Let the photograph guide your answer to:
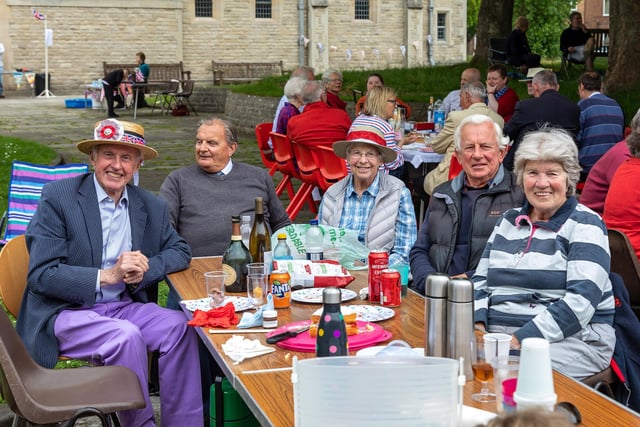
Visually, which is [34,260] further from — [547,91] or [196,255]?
[547,91]

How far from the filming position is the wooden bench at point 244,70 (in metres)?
34.4

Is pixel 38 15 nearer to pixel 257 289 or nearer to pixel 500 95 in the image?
pixel 500 95

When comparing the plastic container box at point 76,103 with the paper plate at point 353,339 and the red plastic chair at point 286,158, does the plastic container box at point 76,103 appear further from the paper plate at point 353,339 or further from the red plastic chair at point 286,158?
the paper plate at point 353,339

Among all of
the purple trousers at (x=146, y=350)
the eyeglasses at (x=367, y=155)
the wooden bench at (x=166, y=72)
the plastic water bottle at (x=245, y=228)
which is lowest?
the purple trousers at (x=146, y=350)

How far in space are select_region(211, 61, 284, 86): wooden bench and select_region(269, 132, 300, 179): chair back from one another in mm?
24852

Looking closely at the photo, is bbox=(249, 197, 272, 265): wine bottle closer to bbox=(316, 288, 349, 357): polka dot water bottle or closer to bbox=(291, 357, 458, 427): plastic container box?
bbox=(316, 288, 349, 357): polka dot water bottle

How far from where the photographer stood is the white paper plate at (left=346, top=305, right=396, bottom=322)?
3.42m

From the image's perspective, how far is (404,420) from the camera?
6.67 ft

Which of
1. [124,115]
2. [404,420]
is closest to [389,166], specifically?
[404,420]

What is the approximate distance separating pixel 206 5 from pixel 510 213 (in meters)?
33.4

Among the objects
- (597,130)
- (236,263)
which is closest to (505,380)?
(236,263)

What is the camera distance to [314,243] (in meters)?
4.29

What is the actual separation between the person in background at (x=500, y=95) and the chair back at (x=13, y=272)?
7.33 meters

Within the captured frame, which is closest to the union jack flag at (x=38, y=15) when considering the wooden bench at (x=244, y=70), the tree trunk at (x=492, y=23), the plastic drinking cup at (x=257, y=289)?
the wooden bench at (x=244, y=70)
